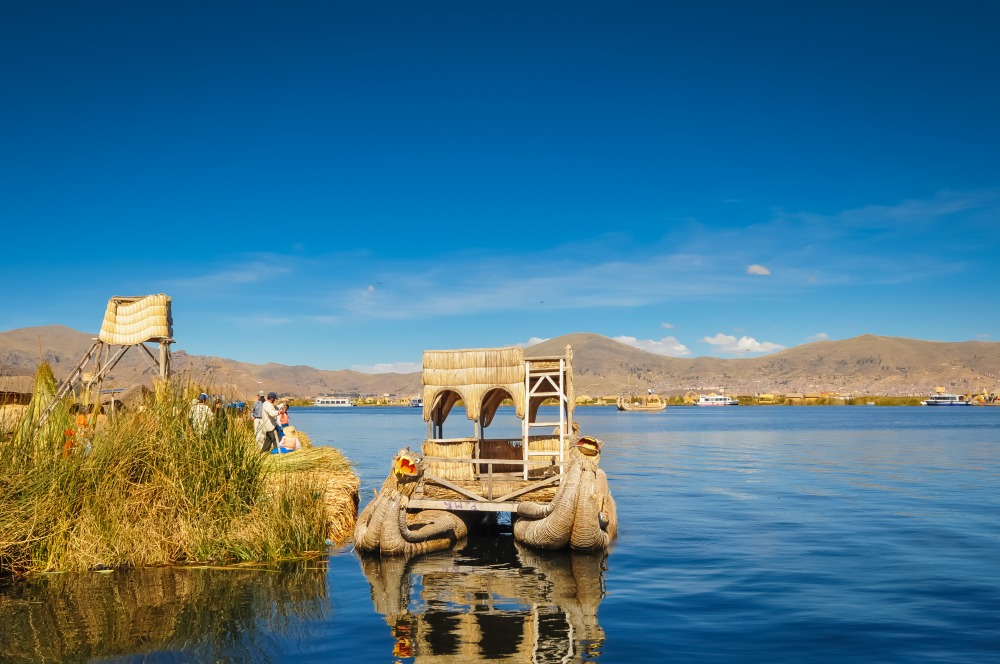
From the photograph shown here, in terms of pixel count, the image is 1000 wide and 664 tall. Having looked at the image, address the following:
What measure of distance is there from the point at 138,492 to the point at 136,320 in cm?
1007

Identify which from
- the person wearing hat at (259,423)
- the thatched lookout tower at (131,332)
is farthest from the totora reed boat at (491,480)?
the thatched lookout tower at (131,332)

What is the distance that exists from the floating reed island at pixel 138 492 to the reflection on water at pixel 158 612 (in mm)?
504

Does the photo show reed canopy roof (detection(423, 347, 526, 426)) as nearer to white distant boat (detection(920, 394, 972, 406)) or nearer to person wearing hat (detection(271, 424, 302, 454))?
person wearing hat (detection(271, 424, 302, 454))

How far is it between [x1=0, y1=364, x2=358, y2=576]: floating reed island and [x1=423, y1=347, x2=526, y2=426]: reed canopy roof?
5.62m

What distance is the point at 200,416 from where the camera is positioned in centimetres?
1541

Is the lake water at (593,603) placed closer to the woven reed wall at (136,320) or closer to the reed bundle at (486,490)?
the reed bundle at (486,490)

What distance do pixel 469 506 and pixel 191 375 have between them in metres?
6.73

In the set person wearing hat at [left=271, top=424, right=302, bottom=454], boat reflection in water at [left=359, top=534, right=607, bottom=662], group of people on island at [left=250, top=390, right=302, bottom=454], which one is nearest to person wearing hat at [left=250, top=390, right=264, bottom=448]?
group of people on island at [left=250, top=390, right=302, bottom=454]

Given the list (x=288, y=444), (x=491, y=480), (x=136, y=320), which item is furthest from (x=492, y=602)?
(x=136, y=320)

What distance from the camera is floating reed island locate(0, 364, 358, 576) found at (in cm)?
1361

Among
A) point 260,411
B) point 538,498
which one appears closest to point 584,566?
point 538,498

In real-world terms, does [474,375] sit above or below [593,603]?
above

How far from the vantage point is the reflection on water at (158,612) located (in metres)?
10.5

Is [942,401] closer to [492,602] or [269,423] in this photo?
[269,423]
